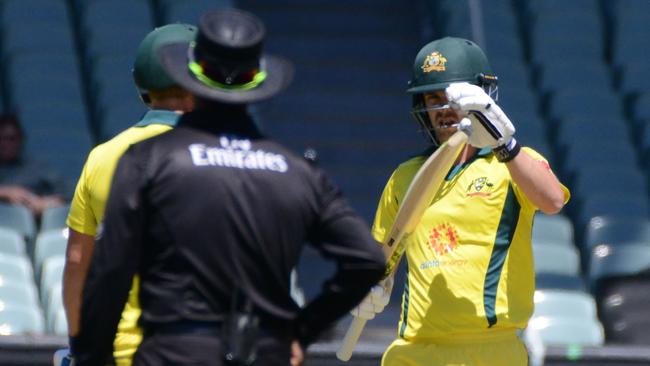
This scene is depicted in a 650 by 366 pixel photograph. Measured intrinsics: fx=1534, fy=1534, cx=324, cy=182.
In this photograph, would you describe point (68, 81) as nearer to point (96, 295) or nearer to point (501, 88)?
point (501, 88)

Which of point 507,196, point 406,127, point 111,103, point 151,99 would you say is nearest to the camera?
point 151,99

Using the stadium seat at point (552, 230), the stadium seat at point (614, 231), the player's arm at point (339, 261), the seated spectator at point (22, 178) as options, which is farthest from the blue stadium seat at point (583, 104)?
the player's arm at point (339, 261)

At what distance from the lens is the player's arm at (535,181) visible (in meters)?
4.55

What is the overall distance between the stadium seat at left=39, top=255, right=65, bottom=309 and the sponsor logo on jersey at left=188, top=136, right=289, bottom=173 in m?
4.12

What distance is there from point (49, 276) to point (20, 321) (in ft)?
1.35

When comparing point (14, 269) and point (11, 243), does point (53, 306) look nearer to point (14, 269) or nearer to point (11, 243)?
point (14, 269)

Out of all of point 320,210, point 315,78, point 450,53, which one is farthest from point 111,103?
point 320,210

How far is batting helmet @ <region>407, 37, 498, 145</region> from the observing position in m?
4.89

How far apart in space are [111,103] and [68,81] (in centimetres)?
40

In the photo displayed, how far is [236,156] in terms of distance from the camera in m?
3.61

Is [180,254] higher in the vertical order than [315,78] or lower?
higher

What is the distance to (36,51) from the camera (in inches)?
394

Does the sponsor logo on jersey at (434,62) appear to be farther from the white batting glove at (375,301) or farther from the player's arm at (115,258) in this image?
the player's arm at (115,258)

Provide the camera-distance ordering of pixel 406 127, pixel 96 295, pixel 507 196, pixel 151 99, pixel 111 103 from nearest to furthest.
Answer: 1. pixel 96 295
2. pixel 151 99
3. pixel 507 196
4. pixel 111 103
5. pixel 406 127
